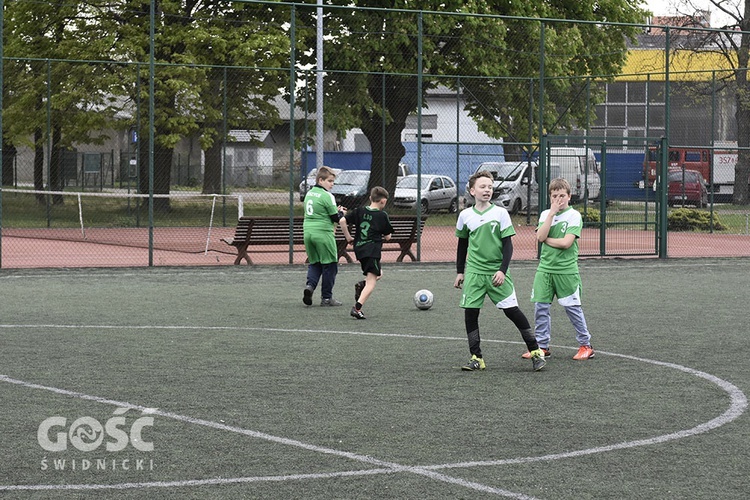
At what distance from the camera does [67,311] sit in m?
12.7

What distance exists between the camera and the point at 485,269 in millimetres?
8867

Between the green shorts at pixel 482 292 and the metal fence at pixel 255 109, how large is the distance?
46.2 feet

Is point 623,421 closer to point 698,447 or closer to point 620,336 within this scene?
point 698,447

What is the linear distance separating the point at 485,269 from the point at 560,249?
0.87 metres

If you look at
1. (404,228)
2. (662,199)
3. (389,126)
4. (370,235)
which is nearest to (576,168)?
(662,199)

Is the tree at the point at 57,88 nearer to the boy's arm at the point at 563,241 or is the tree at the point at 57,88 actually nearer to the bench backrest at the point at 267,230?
the bench backrest at the point at 267,230

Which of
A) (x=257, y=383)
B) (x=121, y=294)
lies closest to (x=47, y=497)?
(x=257, y=383)

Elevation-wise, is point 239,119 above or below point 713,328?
above

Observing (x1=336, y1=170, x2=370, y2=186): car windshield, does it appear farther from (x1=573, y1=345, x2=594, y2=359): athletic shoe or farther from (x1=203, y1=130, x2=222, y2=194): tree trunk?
(x1=573, y1=345, x2=594, y2=359): athletic shoe

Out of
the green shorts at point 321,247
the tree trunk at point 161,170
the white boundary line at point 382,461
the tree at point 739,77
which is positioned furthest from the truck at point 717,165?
the white boundary line at point 382,461

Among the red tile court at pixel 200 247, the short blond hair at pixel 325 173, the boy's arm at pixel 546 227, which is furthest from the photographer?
the red tile court at pixel 200 247

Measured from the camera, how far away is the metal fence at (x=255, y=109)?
2547cm

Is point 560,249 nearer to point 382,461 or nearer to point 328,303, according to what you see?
point 382,461

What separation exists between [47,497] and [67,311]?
7.59 m
